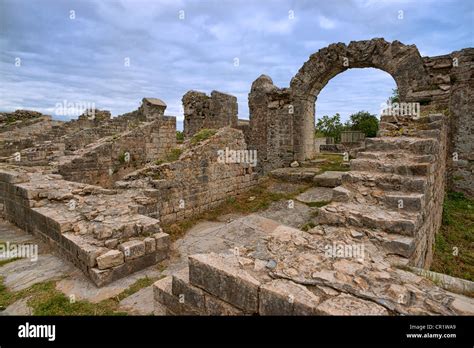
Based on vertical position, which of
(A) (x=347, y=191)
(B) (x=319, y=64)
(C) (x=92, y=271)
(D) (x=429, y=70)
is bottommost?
(C) (x=92, y=271)

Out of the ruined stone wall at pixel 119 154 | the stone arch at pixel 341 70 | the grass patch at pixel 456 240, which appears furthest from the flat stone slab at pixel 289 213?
the ruined stone wall at pixel 119 154

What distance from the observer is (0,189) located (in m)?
7.40

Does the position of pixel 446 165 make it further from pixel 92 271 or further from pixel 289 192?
pixel 92 271

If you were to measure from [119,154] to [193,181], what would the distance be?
443cm

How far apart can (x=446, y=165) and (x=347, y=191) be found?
259 inches

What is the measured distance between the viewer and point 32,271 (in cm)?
432

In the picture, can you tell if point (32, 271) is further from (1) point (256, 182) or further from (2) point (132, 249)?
(1) point (256, 182)

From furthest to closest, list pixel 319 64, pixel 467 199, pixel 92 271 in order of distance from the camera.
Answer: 1. pixel 319 64
2. pixel 467 199
3. pixel 92 271

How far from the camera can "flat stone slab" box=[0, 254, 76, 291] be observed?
3980 mm

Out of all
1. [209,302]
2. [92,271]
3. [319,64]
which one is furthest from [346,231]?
[319,64]

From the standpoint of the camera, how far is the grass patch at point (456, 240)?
489 cm

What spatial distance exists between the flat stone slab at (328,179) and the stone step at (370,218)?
163 inches

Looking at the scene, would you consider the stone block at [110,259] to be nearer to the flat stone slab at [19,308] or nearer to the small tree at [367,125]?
the flat stone slab at [19,308]

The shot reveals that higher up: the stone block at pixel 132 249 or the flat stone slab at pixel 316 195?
the flat stone slab at pixel 316 195
